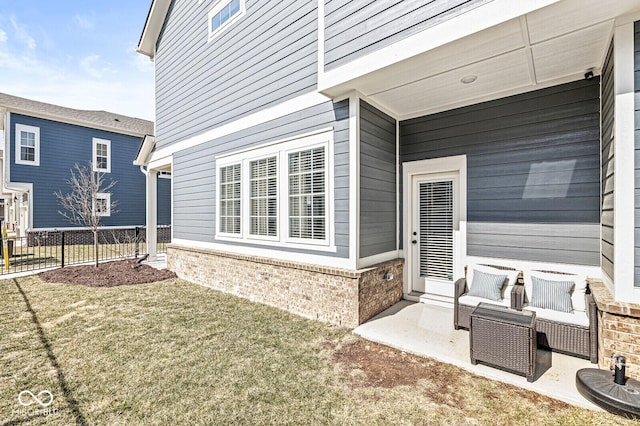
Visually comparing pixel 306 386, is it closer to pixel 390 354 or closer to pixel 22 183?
pixel 390 354

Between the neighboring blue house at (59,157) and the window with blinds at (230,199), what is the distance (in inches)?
496

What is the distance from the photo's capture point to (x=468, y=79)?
4086 millimetres

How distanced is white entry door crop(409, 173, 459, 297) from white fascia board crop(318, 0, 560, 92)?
2.35 metres

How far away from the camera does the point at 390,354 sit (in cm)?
357

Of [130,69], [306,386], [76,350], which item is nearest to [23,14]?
[130,69]

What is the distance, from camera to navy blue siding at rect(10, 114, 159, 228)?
46.0 feet

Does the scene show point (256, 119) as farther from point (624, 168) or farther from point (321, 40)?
point (624, 168)

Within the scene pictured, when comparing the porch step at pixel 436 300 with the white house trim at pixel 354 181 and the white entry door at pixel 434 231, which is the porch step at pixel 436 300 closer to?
the white entry door at pixel 434 231

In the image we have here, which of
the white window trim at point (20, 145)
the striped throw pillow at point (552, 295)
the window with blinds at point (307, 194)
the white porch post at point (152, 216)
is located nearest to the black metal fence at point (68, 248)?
the white porch post at point (152, 216)

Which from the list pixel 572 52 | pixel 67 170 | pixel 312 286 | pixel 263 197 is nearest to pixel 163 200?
pixel 67 170

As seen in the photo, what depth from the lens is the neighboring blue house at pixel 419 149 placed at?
298cm

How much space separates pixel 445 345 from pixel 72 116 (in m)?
19.5

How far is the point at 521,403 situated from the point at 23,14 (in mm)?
16209

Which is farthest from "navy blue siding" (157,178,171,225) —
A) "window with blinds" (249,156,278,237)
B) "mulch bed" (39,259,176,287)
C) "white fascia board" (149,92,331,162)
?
"window with blinds" (249,156,278,237)
